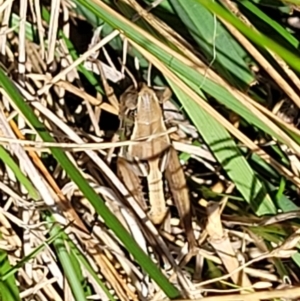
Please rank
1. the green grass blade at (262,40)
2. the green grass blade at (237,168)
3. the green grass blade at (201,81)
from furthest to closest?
the green grass blade at (237,168), the green grass blade at (201,81), the green grass blade at (262,40)

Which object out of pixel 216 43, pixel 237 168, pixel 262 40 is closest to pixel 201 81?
pixel 216 43

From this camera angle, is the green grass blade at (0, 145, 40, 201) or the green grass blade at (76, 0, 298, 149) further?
the green grass blade at (0, 145, 40, 201)

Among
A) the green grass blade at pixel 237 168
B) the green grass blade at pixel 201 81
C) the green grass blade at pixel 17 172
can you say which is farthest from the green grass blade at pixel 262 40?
the green grass blade at pixel 17 172

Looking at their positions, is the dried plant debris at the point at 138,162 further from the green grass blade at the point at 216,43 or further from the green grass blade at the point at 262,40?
the green grass blade at the point at 262,40

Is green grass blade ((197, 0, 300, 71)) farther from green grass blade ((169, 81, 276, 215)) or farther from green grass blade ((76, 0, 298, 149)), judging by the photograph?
green grass blade ((169, 81, 276, 215))

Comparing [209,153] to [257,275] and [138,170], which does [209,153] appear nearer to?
[138,170]

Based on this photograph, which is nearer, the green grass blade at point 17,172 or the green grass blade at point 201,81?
the green grass blade at point 201,81

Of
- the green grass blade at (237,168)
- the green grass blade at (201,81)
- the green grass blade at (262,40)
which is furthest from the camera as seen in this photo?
the green grass blade at (237,168)

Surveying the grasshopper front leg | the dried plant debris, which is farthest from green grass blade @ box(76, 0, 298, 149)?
the grasshopper front leg

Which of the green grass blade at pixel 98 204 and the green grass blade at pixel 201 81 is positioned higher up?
the green grass blade at pixel 201 81
